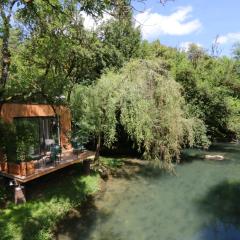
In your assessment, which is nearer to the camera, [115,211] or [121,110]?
[115,211]

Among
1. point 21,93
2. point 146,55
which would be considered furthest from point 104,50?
point 21,93

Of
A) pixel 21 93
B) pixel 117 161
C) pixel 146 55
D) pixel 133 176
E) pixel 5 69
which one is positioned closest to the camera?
pixel 5 69

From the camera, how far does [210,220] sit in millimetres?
14266

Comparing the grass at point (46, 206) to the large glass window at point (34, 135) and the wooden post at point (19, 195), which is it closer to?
the wooden post at point (19, 195)

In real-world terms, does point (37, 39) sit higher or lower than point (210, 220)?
higher

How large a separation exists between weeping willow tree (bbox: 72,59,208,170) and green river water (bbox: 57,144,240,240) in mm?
A: 2117

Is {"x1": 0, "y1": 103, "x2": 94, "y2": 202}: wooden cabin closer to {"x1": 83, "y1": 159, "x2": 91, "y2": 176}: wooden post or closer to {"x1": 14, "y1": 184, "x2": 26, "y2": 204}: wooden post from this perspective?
{"x1": 14, "y1": 184, "x2": 26, "y2": 204}: wooden post

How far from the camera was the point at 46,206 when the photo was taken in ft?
45.1

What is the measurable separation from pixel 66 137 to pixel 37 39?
8520 mm

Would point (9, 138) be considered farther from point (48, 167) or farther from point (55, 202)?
point (55, 202)

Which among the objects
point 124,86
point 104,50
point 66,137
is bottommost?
point 66,137

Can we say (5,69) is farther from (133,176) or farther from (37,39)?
(133,176)

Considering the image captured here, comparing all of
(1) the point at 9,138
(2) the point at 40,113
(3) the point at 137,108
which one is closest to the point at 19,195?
(1) the point at 9,138

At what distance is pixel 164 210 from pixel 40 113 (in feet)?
29.2
